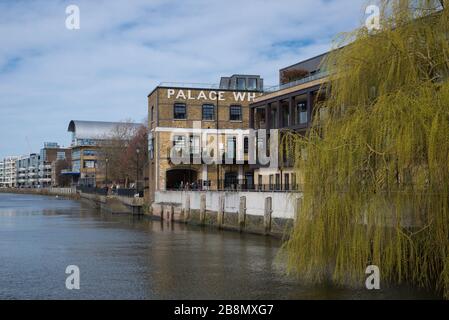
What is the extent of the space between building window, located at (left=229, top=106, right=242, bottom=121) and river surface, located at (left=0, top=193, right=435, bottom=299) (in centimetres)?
2242

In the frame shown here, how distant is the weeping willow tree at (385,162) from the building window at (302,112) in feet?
89.0

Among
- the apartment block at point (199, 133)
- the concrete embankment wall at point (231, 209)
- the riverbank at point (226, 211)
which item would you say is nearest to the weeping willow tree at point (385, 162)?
the riverbank at point (226, 211)

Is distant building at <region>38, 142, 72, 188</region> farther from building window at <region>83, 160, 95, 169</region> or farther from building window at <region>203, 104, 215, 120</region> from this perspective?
building window at <region>203, 104, 215, 120</region>

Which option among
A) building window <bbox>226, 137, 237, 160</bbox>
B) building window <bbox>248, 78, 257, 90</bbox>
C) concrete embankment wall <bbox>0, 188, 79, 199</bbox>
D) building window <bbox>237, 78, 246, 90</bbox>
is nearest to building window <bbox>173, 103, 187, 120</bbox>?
building window <bbox>226, 137, 237, 160</bbox>

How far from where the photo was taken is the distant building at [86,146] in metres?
133

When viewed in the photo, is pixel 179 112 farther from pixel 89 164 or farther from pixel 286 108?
pixel 89 164

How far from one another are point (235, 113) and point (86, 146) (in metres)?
84.3

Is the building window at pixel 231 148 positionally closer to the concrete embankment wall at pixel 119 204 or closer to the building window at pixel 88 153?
the concrete embankment wall at pixel 119 204

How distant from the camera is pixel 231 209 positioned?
1513 inches

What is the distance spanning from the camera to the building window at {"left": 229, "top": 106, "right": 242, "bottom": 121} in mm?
55625

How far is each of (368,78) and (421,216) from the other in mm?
3738

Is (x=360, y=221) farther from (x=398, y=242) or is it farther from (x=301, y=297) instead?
(x=301, y=297)

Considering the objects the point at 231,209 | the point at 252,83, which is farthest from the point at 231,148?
the point at 231,209
